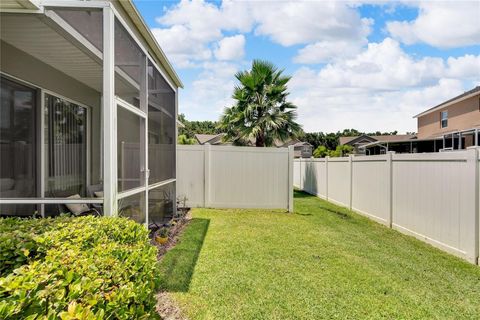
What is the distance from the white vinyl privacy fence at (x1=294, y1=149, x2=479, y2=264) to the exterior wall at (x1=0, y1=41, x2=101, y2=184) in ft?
18.4

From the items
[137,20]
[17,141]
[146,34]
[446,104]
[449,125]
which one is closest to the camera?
[17,141]

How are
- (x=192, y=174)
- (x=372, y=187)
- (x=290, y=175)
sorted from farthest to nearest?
(x=192, y=174), (x=290, y=175), (x=372, y=187)

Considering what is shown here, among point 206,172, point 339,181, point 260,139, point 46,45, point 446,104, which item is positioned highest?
point 446,104

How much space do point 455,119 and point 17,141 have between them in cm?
2388

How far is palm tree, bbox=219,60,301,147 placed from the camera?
13.5 metres

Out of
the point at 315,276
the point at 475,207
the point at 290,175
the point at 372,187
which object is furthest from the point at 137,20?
the point at 372,187

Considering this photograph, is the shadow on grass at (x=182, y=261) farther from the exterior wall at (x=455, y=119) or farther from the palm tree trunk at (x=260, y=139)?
the exterior wall at (x=455, y=119)

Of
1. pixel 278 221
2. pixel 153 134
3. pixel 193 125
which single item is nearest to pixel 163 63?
pixel 153 134

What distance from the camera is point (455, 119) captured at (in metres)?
21.3

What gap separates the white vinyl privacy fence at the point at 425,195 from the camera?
15.4 ft

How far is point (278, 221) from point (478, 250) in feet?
13.3

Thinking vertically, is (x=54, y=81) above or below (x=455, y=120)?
below

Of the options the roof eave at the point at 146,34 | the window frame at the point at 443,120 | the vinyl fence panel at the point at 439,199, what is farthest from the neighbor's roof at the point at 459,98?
the roof eave at the point at 146,34

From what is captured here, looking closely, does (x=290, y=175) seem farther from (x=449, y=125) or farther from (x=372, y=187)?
(x=449, y=125)
